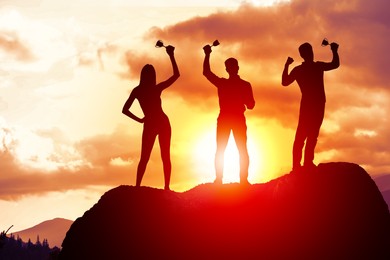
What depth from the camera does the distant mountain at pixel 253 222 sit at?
17.1 m

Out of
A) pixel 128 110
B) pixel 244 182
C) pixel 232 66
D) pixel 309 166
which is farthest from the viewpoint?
pixel 128 110

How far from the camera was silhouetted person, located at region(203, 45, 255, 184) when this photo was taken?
706 inches

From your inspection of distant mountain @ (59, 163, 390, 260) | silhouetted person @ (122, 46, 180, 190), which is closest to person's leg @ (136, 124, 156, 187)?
silhouetted person @ (122, 46, 180, 190)

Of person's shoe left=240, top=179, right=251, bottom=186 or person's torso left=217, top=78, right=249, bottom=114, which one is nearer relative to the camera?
person's torso left=217, top=78, right=249, bottom=114

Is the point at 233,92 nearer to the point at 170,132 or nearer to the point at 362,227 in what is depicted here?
the point at 170,132

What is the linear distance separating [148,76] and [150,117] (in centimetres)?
123

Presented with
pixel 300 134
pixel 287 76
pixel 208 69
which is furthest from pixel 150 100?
Result: pixel 300 134

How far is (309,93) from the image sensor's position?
17375mm

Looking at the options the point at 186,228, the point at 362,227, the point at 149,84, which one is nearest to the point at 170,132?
the point at 149,84

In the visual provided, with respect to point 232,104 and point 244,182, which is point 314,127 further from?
point 244,182

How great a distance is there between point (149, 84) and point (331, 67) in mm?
5340

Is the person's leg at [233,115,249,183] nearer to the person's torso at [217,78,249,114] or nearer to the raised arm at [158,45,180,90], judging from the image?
the person's torso at [217,78,249,114]

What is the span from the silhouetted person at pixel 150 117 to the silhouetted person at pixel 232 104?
1.73m

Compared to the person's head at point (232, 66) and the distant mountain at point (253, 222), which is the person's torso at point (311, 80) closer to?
the person's head at point (232, 66)
